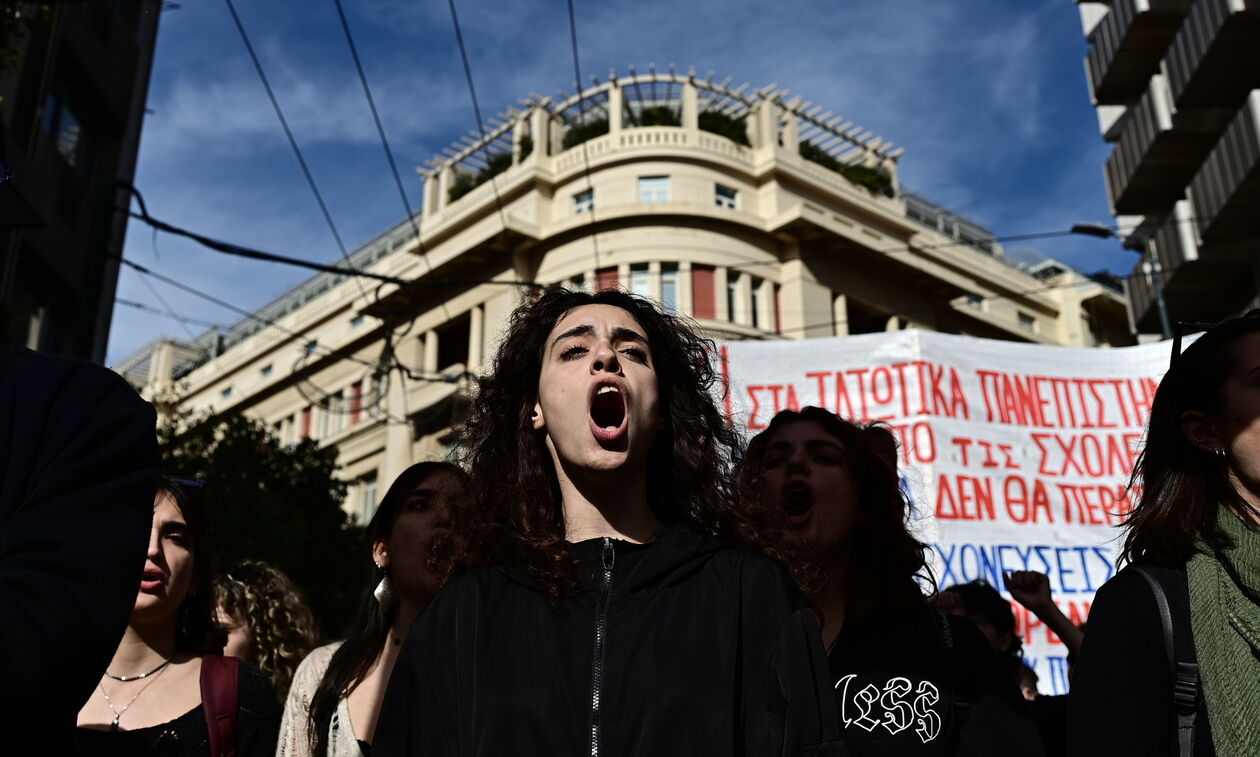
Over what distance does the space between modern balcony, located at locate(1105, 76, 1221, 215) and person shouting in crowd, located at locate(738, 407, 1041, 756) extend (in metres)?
17.7

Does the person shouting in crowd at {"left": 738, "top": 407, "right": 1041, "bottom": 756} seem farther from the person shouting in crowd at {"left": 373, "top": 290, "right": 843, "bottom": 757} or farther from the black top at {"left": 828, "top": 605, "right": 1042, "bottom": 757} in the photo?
the person shouting in crowd at {"left": 373, "top": 290, "right": 843, "bottom": 757}

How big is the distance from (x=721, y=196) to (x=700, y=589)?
2903 centimetres

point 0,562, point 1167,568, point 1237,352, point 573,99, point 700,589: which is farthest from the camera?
point 573,99

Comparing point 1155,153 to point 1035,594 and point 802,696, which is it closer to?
point 1035,594

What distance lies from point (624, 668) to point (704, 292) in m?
27.1

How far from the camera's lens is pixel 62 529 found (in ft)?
5.14

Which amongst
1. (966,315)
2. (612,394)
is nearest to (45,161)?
(612,394)

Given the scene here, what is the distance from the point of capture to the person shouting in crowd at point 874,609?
282cm

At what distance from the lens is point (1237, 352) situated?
2.52m

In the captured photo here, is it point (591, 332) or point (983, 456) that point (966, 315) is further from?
point (591, 332)

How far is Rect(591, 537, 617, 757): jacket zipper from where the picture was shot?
1.93 m

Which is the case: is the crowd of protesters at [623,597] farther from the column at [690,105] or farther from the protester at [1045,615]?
the column at [690,105]

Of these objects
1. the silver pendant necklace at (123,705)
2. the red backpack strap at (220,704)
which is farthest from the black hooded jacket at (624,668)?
the silver pendant necklace at (123,705)

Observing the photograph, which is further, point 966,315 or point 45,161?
point 966,315
